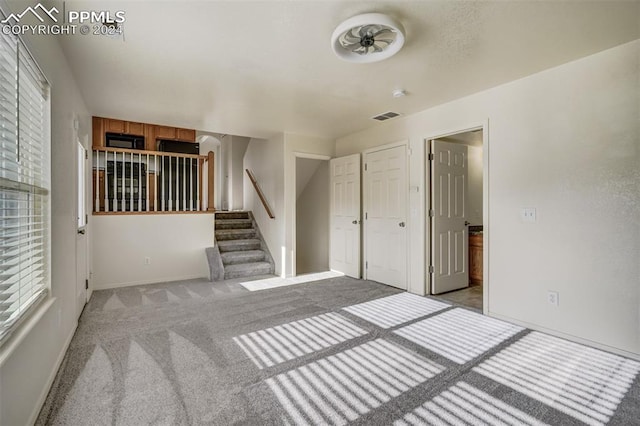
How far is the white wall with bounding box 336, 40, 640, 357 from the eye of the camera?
7.72 ft

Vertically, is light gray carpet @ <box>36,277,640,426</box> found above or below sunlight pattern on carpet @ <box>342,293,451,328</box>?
below

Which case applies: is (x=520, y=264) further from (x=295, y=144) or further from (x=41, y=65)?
(x=41, y=65)

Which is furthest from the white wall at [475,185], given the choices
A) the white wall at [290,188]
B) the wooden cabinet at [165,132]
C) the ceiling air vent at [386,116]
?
the wooden cabinet at [165,132]

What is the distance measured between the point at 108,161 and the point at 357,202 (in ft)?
12.4

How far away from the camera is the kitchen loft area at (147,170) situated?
4441mm

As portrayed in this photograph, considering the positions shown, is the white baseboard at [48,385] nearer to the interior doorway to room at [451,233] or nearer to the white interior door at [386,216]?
the white interior door at [386,216]

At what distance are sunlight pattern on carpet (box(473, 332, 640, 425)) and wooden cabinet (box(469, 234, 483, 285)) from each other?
1993 mm

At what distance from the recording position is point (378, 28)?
82.9 inches

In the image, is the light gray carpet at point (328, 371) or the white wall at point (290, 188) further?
the white wall at point (290, 188)

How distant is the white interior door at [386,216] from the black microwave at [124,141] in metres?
3.58

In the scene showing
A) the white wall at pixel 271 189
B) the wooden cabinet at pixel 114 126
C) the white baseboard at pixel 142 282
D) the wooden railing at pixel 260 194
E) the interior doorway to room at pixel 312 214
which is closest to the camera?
the white baseboard at pixel 142 282

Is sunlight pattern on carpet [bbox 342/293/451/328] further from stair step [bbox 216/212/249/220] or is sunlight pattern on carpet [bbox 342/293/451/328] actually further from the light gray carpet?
stair step [bbox 216/212/249/220]

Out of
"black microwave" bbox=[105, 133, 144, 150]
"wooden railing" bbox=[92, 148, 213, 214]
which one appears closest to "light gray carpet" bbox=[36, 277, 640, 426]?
"wooden railing" bbox=[92, 148, 213, 214]

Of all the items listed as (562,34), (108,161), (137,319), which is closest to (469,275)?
(562,34)
